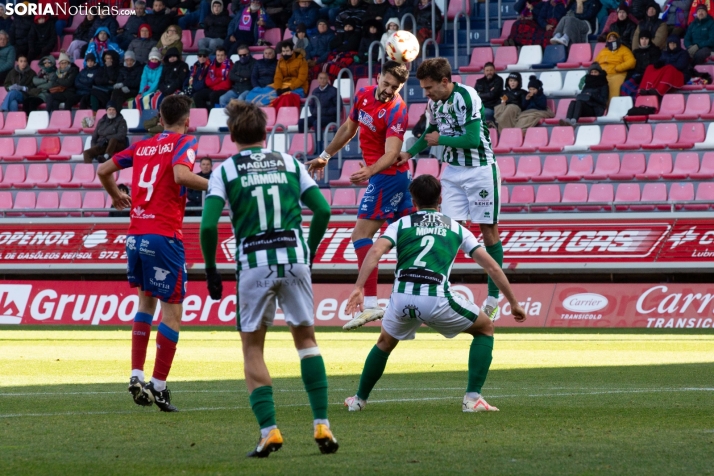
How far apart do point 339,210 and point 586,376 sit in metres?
Result: 12.0

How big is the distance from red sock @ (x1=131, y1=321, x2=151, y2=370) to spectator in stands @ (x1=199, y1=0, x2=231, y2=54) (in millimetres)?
19577

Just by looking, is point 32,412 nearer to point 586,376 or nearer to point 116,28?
point 586,376

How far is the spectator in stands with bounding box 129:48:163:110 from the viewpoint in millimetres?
27094

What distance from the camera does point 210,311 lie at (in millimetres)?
20734

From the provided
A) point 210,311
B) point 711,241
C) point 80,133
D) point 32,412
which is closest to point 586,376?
point 32,412

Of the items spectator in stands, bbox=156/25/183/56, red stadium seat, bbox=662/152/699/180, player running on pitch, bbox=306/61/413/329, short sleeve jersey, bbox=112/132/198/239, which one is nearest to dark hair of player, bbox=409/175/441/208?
short sleeve jersey, bbox=112/132/198/239

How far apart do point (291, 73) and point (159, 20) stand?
473 centimetres

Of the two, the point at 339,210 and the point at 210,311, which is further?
the point at 339,210

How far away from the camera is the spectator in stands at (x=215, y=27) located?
90.5 ft

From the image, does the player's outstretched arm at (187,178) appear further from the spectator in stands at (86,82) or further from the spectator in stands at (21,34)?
the spectator in stands at (21,34)

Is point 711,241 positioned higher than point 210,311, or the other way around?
point 711,241

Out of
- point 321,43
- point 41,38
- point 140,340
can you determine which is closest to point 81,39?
point 41,38

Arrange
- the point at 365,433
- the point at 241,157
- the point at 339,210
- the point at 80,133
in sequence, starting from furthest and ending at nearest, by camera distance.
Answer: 1. the point at 80,133
2. the point at 339,210
3. the point at 365,433
4. the point at 241,157

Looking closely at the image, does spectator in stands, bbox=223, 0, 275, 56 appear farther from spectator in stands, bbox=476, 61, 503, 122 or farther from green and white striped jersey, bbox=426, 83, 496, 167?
green and white striped jersey, bbox=426, 83, 496, 167
